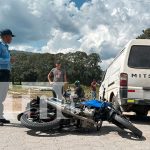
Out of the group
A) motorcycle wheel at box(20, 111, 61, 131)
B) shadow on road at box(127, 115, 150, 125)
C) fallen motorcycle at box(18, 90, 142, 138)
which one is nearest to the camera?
motorcycle wheel at box(20, 111, 61, 131)

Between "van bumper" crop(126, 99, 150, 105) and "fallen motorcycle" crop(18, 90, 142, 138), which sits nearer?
"fallen motorcycle" crop(18, 90, 142, 138)

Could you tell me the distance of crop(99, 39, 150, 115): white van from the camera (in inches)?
386

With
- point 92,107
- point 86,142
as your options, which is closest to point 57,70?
point 92,107

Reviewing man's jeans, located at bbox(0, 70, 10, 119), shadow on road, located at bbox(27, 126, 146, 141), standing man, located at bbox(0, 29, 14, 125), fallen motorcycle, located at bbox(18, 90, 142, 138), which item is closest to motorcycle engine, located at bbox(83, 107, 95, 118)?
fallen motorcycle, located at bbox(18, 90, 142, 138)

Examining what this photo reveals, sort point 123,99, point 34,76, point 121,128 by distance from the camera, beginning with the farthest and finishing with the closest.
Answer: point 34,76, point 123,99, point 121,128

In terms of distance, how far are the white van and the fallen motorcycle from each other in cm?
152

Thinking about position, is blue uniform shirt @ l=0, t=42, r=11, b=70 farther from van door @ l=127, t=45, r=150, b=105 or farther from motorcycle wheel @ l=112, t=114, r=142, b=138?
van door @ l=127, t=45, r=150, b=105

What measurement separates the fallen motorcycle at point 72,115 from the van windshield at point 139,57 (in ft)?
7.31

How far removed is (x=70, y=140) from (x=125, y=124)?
4.07 feet

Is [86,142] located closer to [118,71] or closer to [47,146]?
[47,146]

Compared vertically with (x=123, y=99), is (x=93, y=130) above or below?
below

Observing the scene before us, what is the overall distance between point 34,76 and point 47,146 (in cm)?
12592

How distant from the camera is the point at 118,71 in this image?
409 inches

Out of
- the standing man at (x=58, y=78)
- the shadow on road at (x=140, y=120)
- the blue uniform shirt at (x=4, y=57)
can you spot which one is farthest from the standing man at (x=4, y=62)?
the shadow on road at (x=140, y=120)
